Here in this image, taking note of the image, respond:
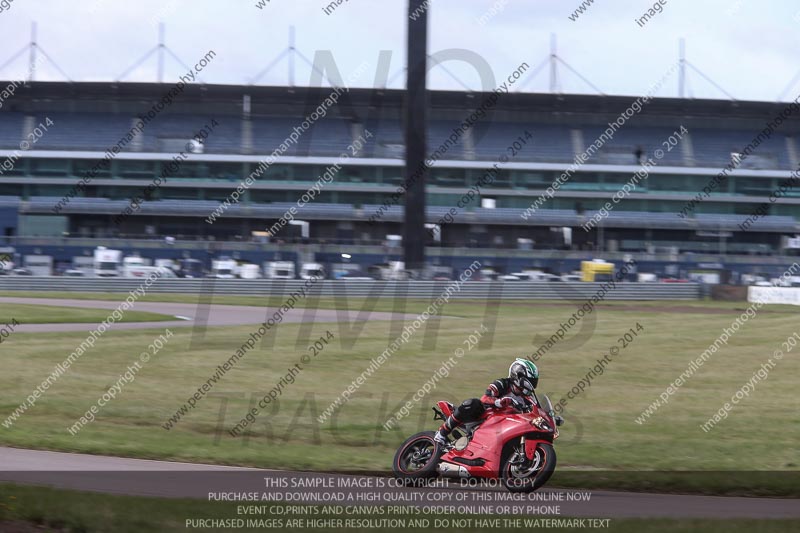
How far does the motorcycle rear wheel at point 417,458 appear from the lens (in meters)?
8.66

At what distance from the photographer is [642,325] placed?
27.4 m

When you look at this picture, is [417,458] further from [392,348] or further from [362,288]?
[362,288]

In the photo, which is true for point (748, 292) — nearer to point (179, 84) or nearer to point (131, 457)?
point (131, 457)

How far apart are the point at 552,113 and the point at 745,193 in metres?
15.1

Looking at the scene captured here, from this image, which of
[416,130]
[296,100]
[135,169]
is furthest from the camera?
[296,100]

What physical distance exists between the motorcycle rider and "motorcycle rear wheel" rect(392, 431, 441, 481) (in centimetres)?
12

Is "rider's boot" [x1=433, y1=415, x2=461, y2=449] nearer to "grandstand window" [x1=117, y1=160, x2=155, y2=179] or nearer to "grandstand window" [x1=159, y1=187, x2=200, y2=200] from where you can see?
"grandstand window" [x1=159, y1=187, x2=200, y2=200]

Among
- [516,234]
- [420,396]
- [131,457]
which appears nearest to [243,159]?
[516,234]

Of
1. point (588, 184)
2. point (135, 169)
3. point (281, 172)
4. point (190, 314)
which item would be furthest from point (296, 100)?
point (190, 314)

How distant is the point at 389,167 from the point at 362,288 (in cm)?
2667

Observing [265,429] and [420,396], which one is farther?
[420,396]

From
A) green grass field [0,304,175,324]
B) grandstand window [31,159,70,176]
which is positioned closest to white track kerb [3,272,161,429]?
green grass field [0,304,175,324]

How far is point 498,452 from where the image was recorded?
27.6 feet

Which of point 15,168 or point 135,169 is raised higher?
point 135,169
